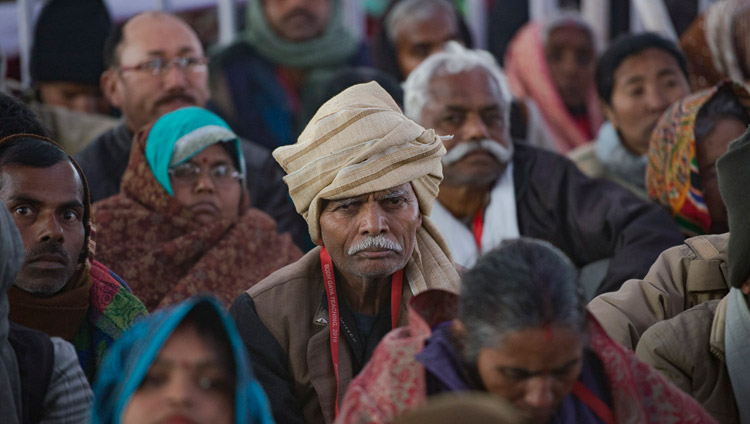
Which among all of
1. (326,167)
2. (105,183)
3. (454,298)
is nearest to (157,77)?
(105,183)

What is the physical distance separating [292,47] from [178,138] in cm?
250

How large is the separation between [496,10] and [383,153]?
5.14 metres

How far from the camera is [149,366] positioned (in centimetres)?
314

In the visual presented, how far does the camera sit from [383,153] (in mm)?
4363

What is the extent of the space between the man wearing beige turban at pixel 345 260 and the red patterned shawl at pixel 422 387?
760 mm

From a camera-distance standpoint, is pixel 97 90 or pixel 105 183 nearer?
pixel 105 183

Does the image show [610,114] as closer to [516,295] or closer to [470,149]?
[470,149]

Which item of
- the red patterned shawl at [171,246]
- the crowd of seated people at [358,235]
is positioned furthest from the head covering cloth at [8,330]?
the red patterned shawl at [171,246]

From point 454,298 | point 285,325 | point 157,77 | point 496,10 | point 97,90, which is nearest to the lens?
point 454,298

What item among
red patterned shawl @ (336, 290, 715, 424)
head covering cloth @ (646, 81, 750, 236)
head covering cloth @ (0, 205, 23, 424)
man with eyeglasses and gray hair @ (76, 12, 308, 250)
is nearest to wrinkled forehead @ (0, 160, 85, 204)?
head covering cloth @ (0, 205, 23, 424)

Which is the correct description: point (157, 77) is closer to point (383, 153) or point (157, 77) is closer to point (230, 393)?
point (383, 153)

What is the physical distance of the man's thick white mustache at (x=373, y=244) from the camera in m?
4.30

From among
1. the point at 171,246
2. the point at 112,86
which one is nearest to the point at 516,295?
the point at 171,246

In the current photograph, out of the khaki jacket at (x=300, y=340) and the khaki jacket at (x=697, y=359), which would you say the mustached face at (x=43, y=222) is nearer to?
the khaki jacket at (x=300, y=340)
